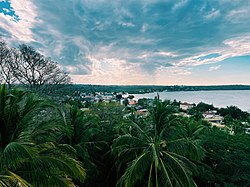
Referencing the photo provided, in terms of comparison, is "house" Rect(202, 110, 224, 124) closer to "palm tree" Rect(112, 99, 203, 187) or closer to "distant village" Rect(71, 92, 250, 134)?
"distant village" Rect(71, 92, 250, 134)

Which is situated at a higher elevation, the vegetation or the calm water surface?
the vegetation

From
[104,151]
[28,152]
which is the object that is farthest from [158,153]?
[104,151]

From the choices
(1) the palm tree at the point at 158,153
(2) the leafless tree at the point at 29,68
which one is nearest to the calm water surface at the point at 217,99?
(2) the leafless tree at the point at 29,68

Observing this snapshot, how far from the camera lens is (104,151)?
1368 cm

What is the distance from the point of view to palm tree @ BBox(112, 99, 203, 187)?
865 cm

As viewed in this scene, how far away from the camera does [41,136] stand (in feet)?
22.1

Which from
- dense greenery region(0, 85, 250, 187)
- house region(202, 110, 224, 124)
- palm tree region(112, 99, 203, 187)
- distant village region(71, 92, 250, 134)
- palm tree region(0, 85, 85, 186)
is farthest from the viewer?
house region(202, 110, 224, 124)

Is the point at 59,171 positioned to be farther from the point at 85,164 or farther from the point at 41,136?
the point at 85,164

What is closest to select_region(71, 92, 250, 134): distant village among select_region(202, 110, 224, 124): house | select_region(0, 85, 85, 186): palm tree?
select_region(202, 110, 224, 124): house

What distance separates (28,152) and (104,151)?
923 centimetres

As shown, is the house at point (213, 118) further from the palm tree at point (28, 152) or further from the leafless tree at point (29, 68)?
the palm tree at point (28, 152)

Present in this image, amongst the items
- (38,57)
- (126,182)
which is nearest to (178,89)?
(38,57)

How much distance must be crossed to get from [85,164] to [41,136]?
15.6 ft

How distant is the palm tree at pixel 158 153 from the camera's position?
8648 mm
